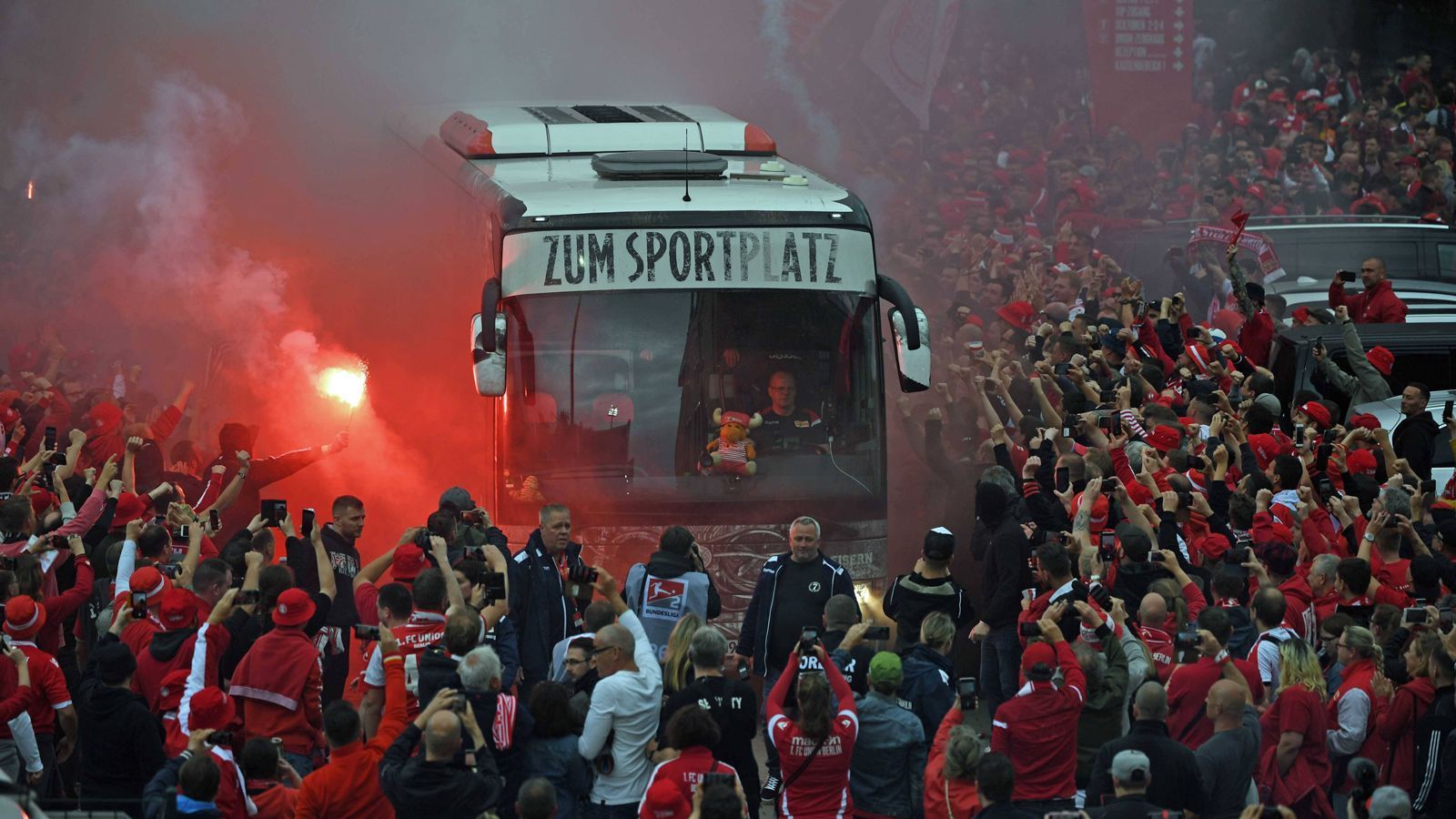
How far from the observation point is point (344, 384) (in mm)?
15234

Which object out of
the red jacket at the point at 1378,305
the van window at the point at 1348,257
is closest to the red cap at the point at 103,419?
the red jacket at the point at 1378,305

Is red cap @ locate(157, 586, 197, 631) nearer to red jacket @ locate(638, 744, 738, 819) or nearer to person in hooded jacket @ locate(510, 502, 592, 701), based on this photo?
person in hooded jacket @ locate(510, 502, 592, 701)

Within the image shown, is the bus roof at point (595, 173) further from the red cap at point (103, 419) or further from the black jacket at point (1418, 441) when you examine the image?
the black jacket at point (1418, 441)

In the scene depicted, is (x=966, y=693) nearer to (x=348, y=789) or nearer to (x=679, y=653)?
(x=679, y=653)

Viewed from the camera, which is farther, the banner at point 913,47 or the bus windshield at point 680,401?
the banner at point 913,47

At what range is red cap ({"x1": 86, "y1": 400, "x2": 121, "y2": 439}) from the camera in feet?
44.9

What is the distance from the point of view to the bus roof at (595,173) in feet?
38.4

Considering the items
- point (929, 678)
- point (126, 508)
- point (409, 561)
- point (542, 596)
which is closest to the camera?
point (929, 678)

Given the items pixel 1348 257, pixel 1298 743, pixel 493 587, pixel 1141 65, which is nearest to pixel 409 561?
pixel 493 587

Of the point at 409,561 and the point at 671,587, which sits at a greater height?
the point at 409,561

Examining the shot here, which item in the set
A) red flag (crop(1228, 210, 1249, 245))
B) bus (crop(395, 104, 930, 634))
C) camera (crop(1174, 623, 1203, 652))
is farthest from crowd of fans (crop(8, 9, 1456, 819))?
red flag (crop(1228, 210, 1249, 245))

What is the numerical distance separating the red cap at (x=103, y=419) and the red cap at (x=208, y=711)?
6492mm

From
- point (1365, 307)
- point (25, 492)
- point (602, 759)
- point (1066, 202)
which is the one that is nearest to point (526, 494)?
point (25, 492)

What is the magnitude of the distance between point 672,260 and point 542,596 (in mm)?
2599
